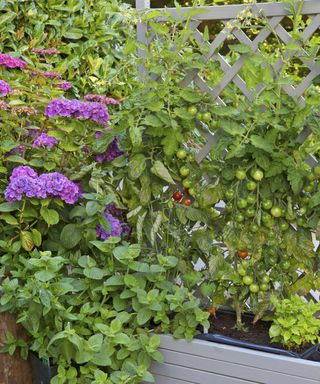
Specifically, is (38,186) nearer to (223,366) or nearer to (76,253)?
(76,253)

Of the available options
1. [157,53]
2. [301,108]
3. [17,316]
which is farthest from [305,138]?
[17,316]

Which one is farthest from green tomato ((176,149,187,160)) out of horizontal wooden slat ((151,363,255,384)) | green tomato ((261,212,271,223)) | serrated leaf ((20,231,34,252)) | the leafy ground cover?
horizontal wooden slat ((151,363,255,384))

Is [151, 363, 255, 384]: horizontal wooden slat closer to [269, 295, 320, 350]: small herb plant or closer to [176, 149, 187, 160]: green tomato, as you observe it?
[269, 295, 320, 350]: small herb plant

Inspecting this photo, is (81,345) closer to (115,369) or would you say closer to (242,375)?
(115,369)

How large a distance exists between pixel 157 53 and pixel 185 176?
1.60 ft

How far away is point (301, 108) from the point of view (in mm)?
2209

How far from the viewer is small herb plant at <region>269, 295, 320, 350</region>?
85.7 inches

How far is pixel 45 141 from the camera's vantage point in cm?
247

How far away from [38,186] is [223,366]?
92cm

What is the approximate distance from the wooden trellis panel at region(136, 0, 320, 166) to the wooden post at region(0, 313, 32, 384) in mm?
939

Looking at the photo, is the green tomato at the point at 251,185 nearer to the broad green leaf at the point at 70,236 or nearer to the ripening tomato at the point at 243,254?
the ripening tomato at the point at 243,254

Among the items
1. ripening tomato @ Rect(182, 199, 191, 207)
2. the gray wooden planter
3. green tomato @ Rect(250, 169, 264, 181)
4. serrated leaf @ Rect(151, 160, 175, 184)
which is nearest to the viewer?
the gray wooden planter

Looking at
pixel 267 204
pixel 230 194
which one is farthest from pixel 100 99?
pixel 267 204

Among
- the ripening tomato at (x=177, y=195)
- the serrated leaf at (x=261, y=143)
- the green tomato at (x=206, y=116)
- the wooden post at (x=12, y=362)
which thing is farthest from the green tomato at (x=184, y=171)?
the wooden post at (x=12, y=362)
